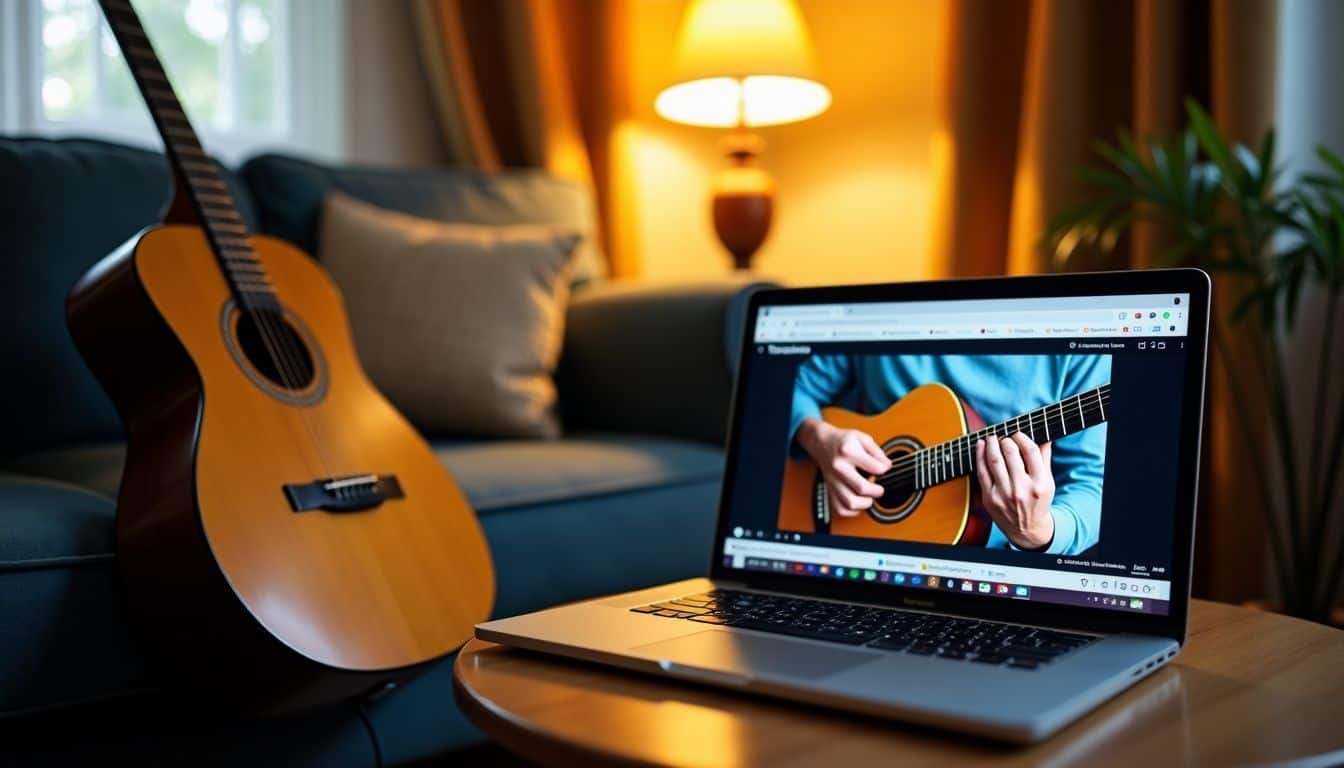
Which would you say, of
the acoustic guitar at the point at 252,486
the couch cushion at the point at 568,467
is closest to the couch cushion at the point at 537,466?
the couch cushion at the point at 568,467

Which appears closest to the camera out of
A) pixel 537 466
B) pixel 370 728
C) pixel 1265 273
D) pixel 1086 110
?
pixel 370 728

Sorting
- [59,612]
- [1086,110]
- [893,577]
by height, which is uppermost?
[1086,110]

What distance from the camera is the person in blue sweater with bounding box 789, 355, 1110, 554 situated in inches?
29.3

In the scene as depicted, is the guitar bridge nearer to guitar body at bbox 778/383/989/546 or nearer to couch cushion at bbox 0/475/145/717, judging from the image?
couch cushion at bbox 0/475/145/717

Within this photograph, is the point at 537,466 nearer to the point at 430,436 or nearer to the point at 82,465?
the point at 430,436

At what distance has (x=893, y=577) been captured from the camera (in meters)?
0.80

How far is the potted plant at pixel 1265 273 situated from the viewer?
158cm

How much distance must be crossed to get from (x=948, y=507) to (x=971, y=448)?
4 cm

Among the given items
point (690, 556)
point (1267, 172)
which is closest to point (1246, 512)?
point (1267, 172)

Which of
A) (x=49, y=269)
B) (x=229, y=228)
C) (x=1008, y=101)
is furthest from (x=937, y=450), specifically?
(x=1008, y=101)

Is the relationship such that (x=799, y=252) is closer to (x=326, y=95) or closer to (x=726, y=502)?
(x=326, y=95)

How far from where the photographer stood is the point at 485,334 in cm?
181

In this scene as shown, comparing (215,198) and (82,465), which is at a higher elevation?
(215,198)

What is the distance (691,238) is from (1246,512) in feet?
5.35
